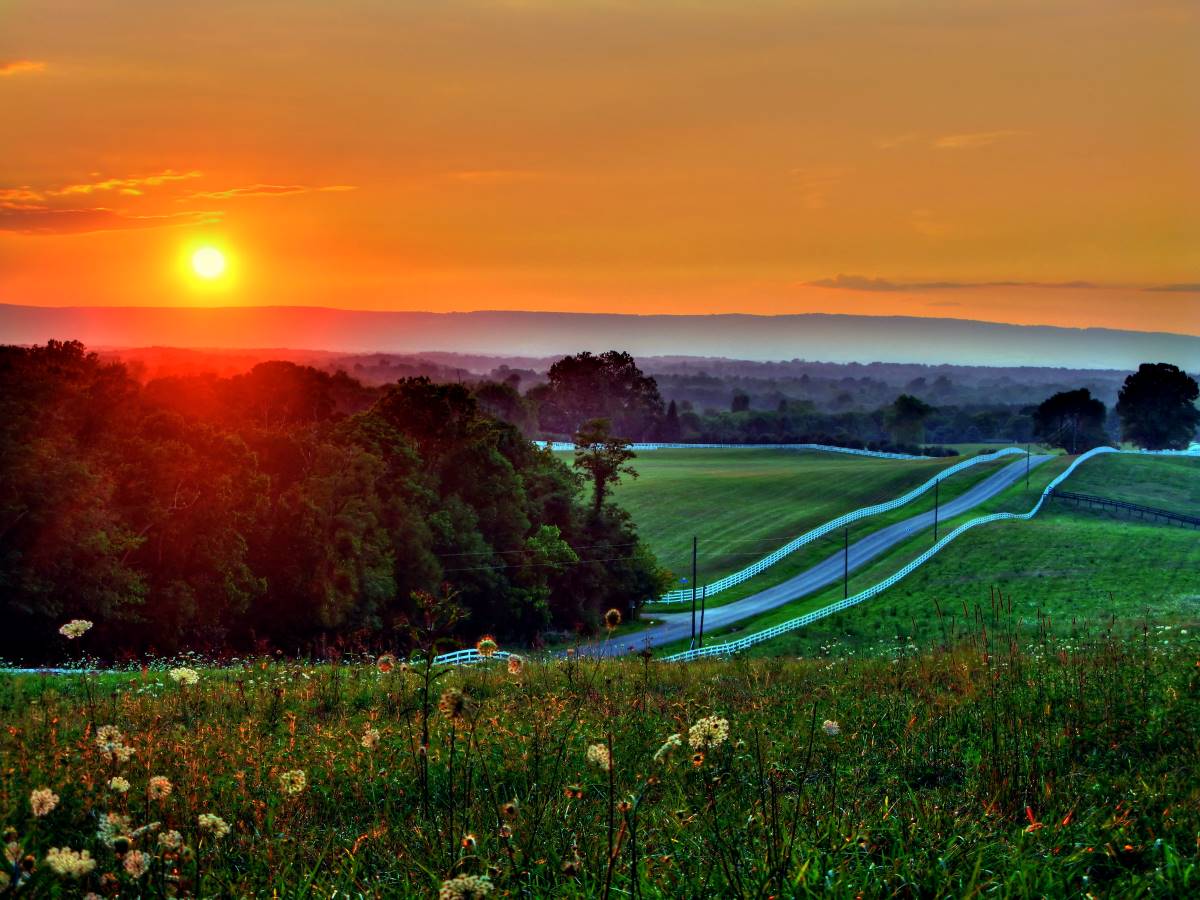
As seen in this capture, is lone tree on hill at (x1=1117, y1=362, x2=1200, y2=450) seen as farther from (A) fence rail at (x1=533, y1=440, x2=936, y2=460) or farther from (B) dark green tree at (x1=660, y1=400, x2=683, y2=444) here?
(B) dark green tree at (x1=660, y1=400, x2=683, y2=444)

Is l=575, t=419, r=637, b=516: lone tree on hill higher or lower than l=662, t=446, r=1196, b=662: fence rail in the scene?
higher

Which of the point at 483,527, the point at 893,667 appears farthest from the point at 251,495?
the point at 893,667

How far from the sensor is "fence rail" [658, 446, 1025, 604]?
57562 millimetres

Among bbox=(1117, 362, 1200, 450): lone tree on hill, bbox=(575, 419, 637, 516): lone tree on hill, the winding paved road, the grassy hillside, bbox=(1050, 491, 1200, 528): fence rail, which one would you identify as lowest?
the winding paved road

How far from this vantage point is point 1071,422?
123 m

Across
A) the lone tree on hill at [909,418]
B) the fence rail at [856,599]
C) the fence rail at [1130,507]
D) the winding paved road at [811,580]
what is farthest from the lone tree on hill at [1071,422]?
the fence rail at [1130,507]

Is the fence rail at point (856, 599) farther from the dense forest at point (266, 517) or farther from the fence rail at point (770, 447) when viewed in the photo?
the fence rail at point (770, 447)

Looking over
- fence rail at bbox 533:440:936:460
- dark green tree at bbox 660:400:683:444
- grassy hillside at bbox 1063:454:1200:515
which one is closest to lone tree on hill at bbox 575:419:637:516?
grassy hillside at bbox 1063:454:1200:515

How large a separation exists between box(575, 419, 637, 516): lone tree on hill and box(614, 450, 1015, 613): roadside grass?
732 cm

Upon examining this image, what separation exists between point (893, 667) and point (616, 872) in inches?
267

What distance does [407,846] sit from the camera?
6.06 metres

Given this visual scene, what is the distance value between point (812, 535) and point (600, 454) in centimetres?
1510

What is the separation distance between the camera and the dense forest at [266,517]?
30.9 meters

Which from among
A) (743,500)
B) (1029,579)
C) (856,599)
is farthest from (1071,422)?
(856,599)
